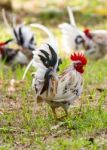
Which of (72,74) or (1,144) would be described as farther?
(72,74)

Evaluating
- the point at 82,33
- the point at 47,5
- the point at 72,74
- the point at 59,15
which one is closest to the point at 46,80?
the point at 72,74

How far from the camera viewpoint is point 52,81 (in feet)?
17.3

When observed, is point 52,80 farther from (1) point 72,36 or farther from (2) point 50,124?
(1) point 72,36

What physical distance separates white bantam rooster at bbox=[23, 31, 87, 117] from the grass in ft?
0.76

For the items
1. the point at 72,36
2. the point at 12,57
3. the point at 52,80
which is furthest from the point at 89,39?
the point at 52,80

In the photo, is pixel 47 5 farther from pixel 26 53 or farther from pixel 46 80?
pixel 46 80

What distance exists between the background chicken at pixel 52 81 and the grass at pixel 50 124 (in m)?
0.23

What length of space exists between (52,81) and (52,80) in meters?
0.01

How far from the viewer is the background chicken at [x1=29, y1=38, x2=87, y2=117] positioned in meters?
5.24

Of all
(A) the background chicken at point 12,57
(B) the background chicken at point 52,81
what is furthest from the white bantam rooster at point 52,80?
(A) the background chicken at point 12,57

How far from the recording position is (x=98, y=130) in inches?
200

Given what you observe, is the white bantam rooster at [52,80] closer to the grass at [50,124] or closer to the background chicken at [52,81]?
the background chicken at [52,81]

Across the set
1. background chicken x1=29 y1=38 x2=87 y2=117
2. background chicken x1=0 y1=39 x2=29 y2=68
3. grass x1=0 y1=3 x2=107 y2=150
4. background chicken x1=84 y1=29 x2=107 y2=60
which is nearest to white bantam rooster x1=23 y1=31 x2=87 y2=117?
background chicken x1=29 y1=38 x2=87 y2=117

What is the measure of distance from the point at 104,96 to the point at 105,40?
9.67ft
